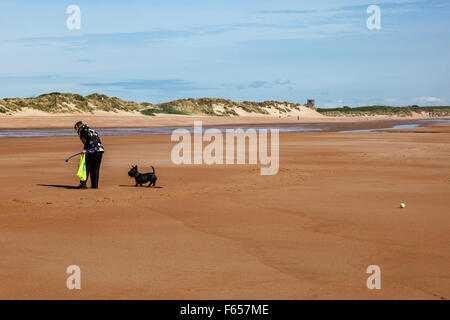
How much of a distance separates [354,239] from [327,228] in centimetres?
81

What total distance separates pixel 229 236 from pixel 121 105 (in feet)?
323

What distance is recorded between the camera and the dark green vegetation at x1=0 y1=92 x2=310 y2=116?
8906 centimetres

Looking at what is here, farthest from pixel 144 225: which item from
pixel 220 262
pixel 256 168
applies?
pixel 256 168

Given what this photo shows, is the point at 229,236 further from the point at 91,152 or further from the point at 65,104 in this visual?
the point at 65,104

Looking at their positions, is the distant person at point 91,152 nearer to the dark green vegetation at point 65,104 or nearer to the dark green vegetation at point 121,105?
the dark green vegetation at point 121,105

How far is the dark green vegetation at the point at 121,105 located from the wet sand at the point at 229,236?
72.6 metres

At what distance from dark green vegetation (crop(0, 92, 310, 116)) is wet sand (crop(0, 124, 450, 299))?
238ft

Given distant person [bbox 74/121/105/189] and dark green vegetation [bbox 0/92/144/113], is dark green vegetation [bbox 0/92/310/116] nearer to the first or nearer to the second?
dark green vegetation [bbox 0/92/144/113]

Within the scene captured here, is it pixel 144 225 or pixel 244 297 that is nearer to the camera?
pixel 244 297

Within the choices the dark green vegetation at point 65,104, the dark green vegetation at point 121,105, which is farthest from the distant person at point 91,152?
the dark green vegetation at point 65,104

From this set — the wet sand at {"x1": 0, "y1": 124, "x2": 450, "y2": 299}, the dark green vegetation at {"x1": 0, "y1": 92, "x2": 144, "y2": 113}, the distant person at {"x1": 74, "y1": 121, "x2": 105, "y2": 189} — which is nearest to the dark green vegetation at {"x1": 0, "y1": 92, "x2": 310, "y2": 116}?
the dark green vegetation at {"x1": 0, "y1": 92, "x2": 144, "y2": 113}

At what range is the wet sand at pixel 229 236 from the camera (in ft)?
20.2

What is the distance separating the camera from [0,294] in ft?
19.1
